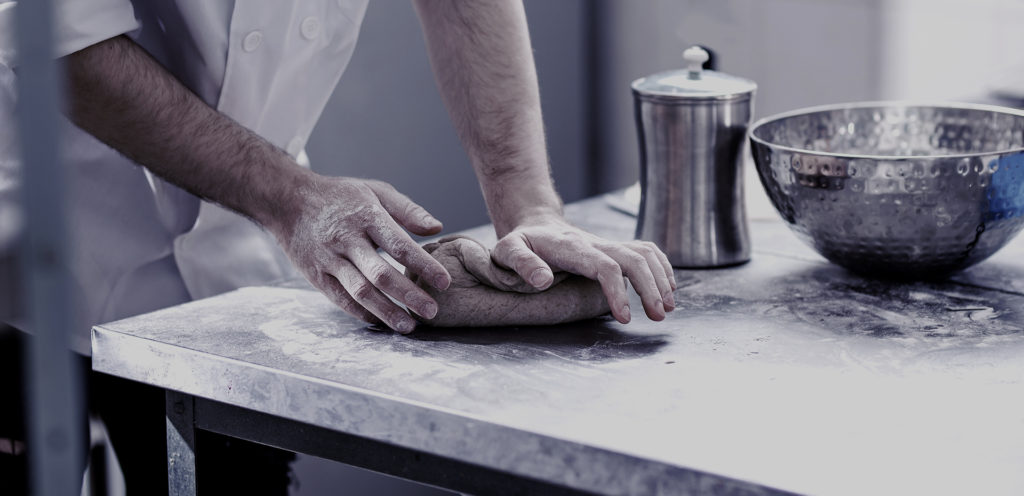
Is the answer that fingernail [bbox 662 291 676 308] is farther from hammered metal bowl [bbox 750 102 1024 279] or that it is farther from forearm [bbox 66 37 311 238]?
forearm [bbox 66 37 311 238]

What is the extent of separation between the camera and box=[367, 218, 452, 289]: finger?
Result: 1053 millimetres

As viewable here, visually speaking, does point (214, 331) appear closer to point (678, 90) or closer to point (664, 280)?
point (664, 280)

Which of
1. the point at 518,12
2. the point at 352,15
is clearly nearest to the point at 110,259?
the point at 352,15

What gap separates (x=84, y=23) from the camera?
1.12m

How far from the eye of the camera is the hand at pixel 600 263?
1060 mm

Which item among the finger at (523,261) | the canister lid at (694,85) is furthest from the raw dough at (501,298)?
the canister lid at (694,85)

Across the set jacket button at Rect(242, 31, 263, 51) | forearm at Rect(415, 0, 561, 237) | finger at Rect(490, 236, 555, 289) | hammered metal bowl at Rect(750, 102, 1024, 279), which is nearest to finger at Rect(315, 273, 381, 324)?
finger at Rect(490, 236, 555, 289)

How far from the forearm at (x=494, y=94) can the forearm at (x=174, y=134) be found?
28cm

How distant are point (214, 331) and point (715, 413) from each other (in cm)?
53

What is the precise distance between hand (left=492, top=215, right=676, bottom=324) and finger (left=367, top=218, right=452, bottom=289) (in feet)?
0.24

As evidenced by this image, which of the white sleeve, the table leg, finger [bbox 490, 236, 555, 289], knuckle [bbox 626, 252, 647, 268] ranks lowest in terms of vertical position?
the table leg

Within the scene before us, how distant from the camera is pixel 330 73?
1495mm

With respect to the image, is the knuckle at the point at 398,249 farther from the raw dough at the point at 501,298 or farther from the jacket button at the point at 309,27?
the jacket button at the point at 309,27

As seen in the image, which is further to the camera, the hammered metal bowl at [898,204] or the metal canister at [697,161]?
the metal canister at [697,161]
